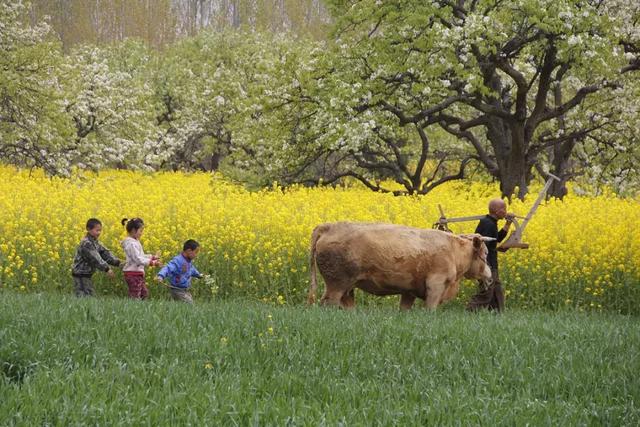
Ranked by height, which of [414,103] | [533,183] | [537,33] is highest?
[537,33]

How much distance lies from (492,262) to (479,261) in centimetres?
52

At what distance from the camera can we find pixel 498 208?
12.8m

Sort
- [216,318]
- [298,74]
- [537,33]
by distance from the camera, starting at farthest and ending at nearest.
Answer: [298,74]
[537,33]
[216,318]

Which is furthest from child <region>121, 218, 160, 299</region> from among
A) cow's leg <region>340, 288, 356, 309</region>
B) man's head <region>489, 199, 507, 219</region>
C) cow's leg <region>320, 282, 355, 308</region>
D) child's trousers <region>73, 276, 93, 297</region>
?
man's head <region>489, 199, 507, 219</region>

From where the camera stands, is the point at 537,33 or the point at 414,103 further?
the point at 414,103

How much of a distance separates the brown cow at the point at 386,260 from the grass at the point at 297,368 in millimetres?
1512

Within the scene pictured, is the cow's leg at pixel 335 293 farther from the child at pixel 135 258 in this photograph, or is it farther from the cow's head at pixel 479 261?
the child at pixel 135 258

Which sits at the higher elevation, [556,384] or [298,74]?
[298,74]

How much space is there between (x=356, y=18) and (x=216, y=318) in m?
12.9

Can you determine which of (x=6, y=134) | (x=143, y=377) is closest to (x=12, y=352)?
(x=143, y=377)

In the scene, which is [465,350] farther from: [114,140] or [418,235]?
[114,140]

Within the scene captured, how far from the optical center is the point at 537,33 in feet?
63.8

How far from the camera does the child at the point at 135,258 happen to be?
12.9 m

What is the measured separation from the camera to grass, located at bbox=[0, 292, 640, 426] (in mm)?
6031
